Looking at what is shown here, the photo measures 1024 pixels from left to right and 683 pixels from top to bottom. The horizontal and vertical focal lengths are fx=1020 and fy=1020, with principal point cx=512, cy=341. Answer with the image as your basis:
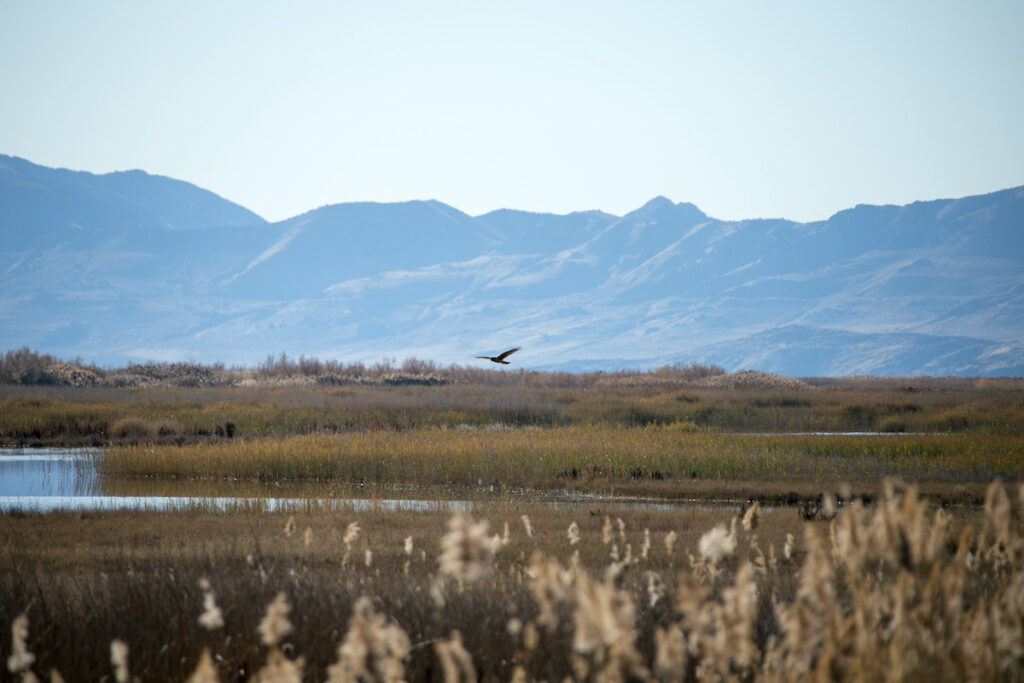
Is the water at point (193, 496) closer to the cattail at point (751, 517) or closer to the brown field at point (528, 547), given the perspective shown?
the brown field at point (528, 547)

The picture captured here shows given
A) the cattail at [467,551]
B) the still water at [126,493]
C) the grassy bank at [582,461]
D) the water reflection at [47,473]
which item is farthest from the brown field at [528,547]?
the water reflection at [47,473]

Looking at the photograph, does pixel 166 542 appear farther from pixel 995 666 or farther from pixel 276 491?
pixel 995 666

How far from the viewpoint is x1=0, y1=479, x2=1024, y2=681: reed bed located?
4328 millimetres

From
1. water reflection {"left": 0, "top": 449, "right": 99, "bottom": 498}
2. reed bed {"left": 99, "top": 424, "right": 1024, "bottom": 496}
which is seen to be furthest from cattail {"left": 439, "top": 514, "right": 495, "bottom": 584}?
water reflection {"left": 0, "top": 449, "right": 99, "bottom": 498}

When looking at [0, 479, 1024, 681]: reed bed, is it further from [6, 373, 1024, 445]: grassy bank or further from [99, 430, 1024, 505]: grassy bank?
[6, 373, 1024, 445]: grassy bank

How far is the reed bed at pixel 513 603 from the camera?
4.33m

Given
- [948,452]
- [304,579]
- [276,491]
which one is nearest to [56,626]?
[304,579]

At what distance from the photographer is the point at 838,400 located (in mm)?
52844

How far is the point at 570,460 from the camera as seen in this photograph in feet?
88.6

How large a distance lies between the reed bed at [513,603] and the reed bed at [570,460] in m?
7.75

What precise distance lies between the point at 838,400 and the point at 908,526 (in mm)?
50825

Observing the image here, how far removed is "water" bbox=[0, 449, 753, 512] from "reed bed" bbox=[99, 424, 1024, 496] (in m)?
1.12

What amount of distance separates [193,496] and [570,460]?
957 cm

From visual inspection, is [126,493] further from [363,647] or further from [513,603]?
[363,647]
